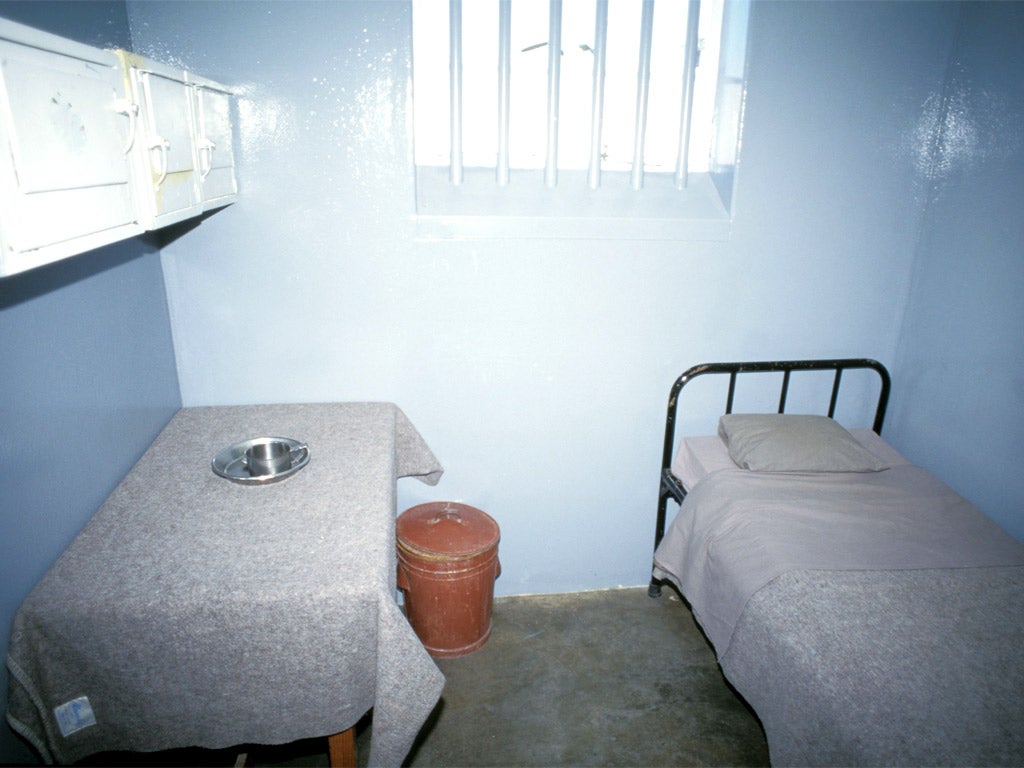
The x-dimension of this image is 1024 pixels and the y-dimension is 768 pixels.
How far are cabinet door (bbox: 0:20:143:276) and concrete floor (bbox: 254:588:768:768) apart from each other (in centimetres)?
182

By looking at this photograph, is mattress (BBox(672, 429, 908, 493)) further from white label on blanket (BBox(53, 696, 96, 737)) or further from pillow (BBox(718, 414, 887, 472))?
white label on blanket (BBox(53, 696, 96, 737))

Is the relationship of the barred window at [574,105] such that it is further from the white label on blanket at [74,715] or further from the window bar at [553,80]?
the white label on blanket at [74,715]

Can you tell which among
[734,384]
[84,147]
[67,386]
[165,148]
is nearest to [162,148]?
[165,148]

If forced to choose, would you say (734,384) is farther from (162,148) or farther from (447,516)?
(162,148)

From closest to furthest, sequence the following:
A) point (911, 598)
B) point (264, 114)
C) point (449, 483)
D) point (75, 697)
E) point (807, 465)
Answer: point (75, 697)
point (911, 598)
point (264, 114)
point (807, 465)
point (449, 483)

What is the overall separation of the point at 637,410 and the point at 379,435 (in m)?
1.16

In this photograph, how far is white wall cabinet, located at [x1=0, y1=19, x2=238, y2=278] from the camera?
0.97 meters

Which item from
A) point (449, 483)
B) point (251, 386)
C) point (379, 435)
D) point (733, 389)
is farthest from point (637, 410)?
point (251, 386)

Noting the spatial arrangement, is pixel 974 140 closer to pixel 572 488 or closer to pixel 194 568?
pixel 572 488

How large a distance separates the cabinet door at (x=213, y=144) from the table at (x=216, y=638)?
0.97 meters

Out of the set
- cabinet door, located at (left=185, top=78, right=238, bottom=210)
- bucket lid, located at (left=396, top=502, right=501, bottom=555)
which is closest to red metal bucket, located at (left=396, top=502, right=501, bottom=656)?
bucket lid, located at (left=396, top=502, right=501, bottom=555)

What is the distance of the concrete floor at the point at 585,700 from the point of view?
2.17 metres

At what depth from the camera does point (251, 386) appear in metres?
2.54

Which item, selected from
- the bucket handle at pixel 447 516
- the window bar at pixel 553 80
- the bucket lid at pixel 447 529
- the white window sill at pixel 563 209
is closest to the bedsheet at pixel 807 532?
the bucket lid at pixel 447 529
